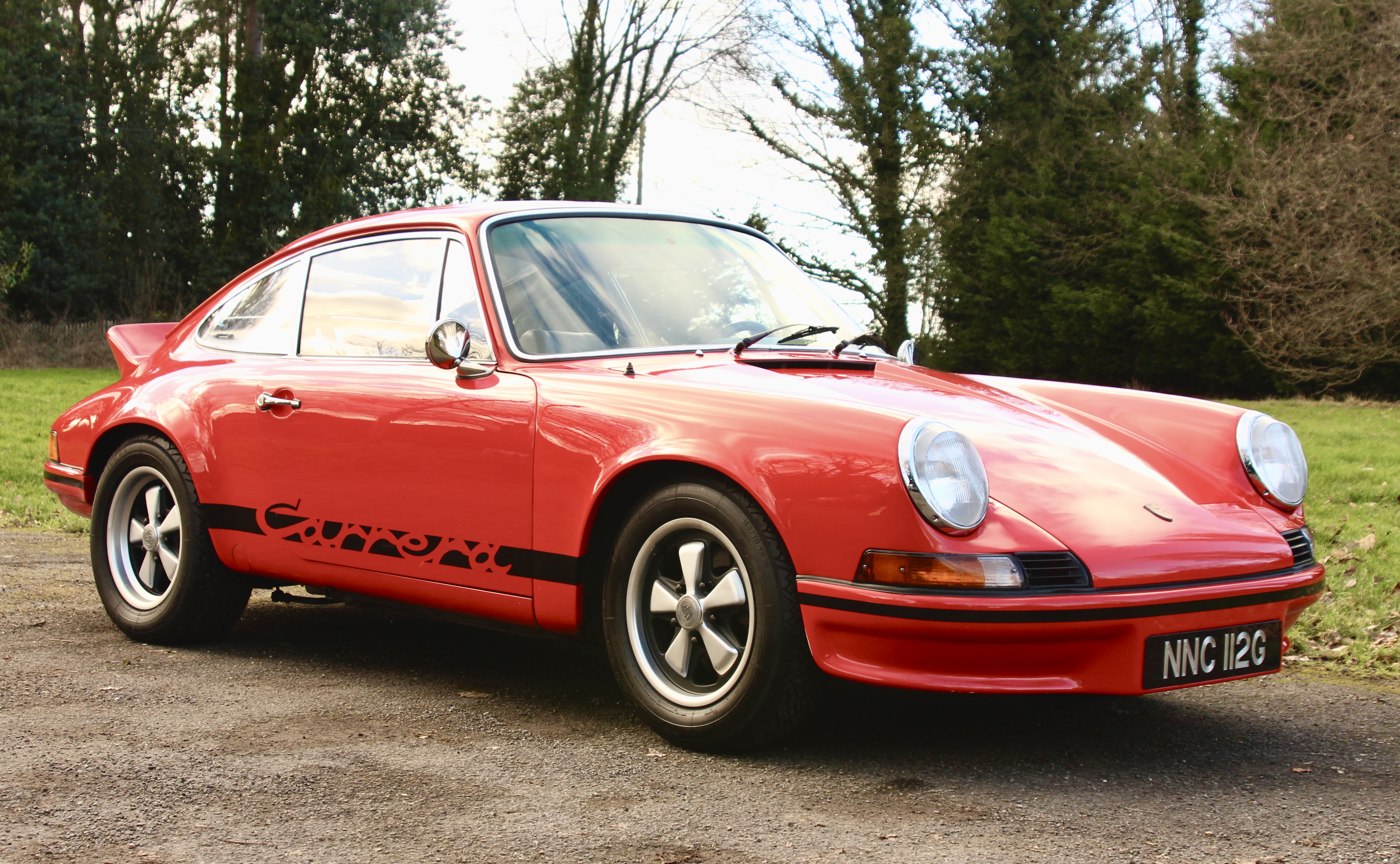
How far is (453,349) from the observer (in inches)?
150

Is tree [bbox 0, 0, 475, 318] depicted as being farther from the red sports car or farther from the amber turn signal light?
the amber turn signal light

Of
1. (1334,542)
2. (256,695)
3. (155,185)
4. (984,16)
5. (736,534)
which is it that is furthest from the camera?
(155,185)

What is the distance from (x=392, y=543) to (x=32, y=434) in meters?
11.0

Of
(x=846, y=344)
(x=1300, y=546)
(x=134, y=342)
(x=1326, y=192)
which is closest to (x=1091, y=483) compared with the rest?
(x=1300, y=546)

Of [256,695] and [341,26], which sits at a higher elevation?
[341,26]

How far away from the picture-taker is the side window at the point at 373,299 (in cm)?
425

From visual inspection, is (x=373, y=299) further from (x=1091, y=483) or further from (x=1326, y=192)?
(x=1326, y=192)

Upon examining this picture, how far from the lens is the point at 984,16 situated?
28594 millimetres

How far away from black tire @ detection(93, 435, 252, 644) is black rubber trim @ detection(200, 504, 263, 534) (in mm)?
40

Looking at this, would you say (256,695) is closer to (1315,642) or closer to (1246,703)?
(1246,703)

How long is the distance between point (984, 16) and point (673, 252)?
26.4 metres

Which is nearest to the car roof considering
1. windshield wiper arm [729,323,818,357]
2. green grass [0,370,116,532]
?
windshield wiper arm [729,323,818,357]

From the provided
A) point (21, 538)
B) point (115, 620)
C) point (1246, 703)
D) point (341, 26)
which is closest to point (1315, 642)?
point (1246, 703)

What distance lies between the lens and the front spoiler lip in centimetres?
292
